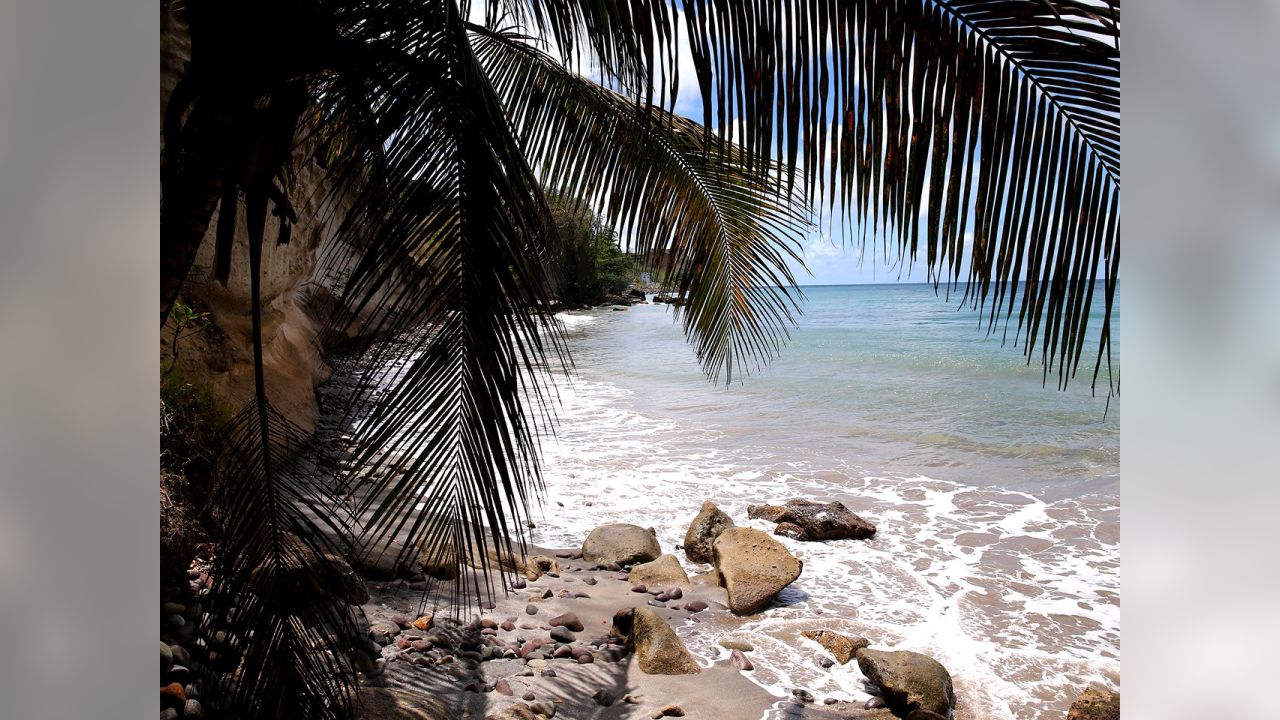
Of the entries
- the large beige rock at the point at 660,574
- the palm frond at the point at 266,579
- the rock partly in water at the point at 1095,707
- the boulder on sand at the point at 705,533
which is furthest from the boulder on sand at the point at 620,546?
the palm frond at the point at 266,579

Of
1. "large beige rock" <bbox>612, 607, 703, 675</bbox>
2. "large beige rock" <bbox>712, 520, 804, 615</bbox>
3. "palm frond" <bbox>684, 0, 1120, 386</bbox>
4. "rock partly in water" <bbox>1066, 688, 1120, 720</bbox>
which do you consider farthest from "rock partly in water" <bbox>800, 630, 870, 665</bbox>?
"palm frond" <bbox>684, 0, 1120, 386</bbox>

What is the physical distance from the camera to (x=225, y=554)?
1.83m

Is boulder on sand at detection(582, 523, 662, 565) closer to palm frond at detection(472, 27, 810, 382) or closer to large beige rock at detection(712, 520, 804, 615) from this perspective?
large beige rock at detection(712, 520, 804, 615)

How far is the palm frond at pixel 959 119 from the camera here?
98cm

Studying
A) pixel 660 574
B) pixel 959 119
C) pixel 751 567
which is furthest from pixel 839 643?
pixel 959 119

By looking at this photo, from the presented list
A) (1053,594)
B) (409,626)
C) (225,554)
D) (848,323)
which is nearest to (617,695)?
(409,626)

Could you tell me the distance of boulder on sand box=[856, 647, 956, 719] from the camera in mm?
3480

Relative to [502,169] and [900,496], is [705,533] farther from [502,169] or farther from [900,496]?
[502,169]

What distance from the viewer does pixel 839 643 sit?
4.19 meters

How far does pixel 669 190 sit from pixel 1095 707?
3.45 metres

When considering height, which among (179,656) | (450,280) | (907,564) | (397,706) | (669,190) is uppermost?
(669,190)

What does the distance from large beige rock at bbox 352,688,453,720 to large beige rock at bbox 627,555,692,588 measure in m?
2.34
